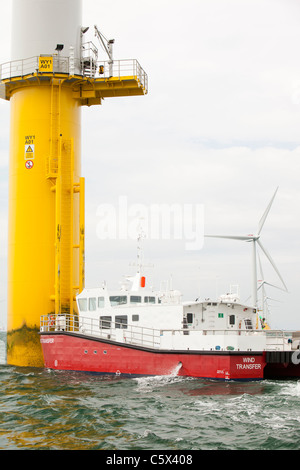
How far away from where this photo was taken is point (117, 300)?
26562 mm

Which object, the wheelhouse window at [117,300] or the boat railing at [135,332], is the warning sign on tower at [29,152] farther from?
the wheelhouse window at [117,300]

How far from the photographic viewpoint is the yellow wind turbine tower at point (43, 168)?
28.2 meters

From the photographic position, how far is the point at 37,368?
27578mm

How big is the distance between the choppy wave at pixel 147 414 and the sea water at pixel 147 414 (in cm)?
2

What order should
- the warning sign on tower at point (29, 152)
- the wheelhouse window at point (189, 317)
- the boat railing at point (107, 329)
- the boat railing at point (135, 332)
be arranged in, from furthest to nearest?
the warning sign on tower at point (29, 152) < the wheelhouse window at point (189, 317) < the boat railing at point (107, 329) < the boat railing at point (135, 332)

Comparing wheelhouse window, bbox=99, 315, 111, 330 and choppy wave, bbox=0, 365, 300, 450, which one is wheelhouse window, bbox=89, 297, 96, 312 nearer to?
wheelhouse window, bbox=99, 315, 111, 330

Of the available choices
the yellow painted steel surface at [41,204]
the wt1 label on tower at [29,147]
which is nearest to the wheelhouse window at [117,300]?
the yellow painted steel surface at [41,204]

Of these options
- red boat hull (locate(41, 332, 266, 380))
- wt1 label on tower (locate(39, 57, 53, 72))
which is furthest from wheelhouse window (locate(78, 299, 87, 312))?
wt1 label on tower (locate(39, 57, 53, 72))

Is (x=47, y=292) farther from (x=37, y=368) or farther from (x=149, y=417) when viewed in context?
(x=149, y=417)

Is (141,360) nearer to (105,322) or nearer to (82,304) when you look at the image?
(105,322)

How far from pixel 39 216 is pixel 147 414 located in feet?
47.8

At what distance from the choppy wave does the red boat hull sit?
19.8 inches
